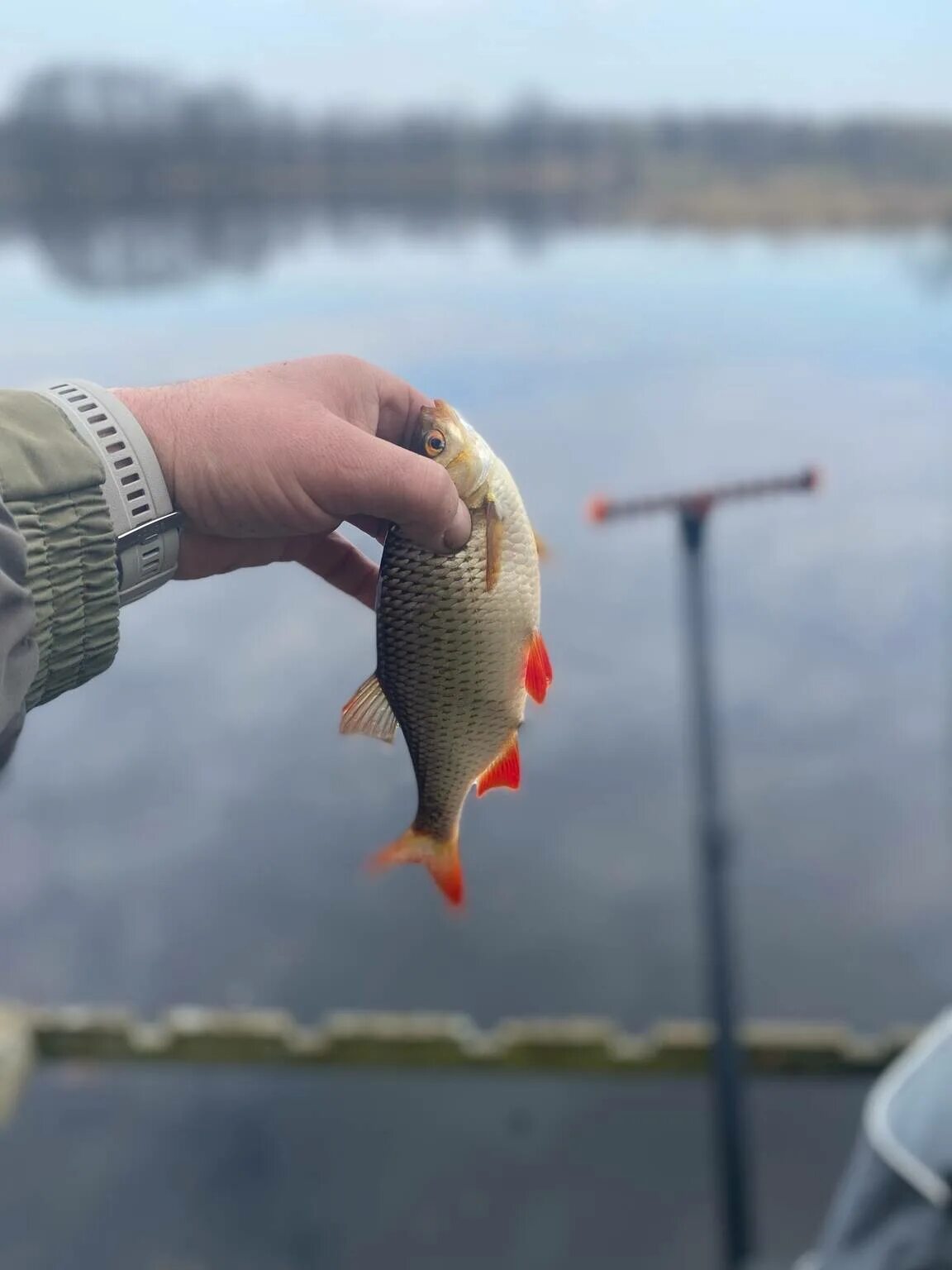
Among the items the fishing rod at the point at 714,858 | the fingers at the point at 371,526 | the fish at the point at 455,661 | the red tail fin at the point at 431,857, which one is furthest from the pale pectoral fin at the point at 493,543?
the fishing rod at the point at 714,858

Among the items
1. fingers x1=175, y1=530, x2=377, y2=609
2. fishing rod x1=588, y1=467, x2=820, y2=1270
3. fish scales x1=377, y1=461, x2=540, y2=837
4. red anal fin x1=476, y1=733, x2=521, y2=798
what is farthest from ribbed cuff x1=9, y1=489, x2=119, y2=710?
fishing rod x1=588, y1=467, x2=820, y2=1270

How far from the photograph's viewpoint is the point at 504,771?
3.04 feet

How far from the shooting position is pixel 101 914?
24.9ft

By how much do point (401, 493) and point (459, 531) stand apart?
0.20 ft

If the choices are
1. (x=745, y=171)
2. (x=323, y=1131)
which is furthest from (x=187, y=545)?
(x=323, y=1131)

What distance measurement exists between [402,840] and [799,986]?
22.6 feet

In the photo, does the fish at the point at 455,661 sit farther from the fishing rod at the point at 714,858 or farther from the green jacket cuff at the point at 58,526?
the fishing rod at the point at 714,858

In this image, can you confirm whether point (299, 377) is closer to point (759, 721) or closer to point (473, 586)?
point (473, 586)

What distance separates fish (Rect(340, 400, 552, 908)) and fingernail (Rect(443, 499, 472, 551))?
10 mm

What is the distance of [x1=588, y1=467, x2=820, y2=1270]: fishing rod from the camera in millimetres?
2426

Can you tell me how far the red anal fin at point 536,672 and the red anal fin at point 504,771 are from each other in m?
0.04

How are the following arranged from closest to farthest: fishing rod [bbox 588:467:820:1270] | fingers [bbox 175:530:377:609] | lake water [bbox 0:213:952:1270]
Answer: fingers [bbox 175:530:377:609]
fishing rod [bbox 588:467:820:1270]
lake water [bbox 0:213:952:1270]

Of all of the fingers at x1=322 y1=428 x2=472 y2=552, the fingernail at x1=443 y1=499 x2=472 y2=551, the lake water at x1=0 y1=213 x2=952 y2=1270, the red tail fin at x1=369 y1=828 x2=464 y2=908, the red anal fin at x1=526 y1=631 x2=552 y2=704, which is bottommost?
the lake water at x1=0 y1=213 x2=952 y2=1270

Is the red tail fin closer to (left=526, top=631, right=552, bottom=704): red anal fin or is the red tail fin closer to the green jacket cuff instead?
(left=526, top=631, right=552, bottom=704): red anal fin
